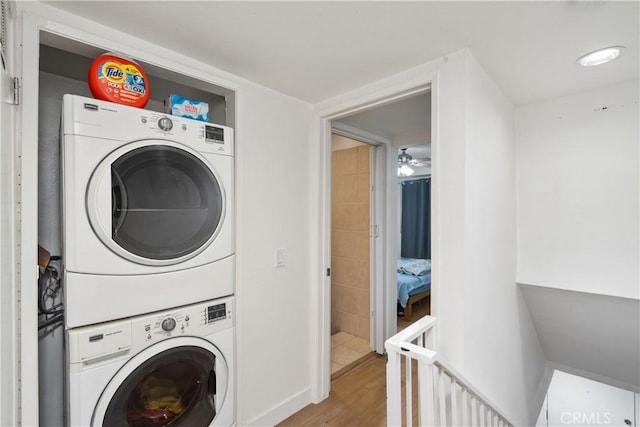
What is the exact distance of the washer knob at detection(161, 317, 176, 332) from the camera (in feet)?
4.45

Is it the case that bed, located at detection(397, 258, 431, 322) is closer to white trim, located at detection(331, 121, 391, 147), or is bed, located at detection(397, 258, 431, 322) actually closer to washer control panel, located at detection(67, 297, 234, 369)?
white trim, located at detection(331, 121, 391, 147)

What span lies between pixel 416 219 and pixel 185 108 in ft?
17.1

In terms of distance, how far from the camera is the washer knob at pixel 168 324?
1.36 meters

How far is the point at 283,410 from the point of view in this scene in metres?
2.01

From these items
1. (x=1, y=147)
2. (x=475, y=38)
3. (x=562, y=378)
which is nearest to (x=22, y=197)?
(x=1, y=147)

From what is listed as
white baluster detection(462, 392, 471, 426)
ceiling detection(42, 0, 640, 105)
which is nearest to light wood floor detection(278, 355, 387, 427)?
white baluster detection(462, 392, 471, 426)

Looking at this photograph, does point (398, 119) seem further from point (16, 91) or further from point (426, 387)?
point (16, 91)

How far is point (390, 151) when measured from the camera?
310 cm

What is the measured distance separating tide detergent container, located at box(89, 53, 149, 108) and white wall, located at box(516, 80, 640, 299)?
2.57 m

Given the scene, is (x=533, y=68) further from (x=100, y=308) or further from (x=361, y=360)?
(x=361, y=360)

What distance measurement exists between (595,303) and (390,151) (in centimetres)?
206

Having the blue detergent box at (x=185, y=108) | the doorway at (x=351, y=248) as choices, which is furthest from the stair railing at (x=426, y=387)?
the doorway at (x=351, y=248)

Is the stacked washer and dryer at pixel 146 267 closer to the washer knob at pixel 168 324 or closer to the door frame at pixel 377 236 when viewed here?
the washer knob at pixel 168 324

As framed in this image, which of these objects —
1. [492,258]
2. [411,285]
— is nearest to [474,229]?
[492,258]
